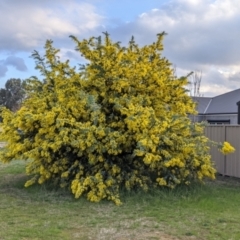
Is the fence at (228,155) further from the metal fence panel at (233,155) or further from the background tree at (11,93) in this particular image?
the background tree at (11,93)

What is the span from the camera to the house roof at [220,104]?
62.2 feet

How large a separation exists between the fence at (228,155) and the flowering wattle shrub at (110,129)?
5.21 ft

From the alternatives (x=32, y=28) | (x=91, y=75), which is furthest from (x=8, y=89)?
(x=91, y=75)

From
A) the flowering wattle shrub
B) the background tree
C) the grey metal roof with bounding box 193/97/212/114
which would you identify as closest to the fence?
the flowering wattle shrub

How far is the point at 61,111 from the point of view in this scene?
7.37m

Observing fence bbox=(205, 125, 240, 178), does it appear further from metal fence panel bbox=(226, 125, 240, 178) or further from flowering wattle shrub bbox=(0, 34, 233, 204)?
flowering wattle shrub bbox=(0, 34, 233, 204)

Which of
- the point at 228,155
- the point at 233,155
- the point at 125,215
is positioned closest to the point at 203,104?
the point at 228,155

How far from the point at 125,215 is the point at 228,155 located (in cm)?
450

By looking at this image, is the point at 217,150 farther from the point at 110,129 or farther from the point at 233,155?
the point at 110,129

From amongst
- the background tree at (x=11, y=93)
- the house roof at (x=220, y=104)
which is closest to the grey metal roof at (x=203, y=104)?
the house roof at (x=220, y=104)

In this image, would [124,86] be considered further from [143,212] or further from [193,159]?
[143,212]

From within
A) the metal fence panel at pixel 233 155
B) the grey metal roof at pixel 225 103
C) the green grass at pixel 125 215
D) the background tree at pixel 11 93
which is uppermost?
the background tree at pixel 11 93

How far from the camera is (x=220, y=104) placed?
2061cm

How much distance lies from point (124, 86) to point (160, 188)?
2.10m
